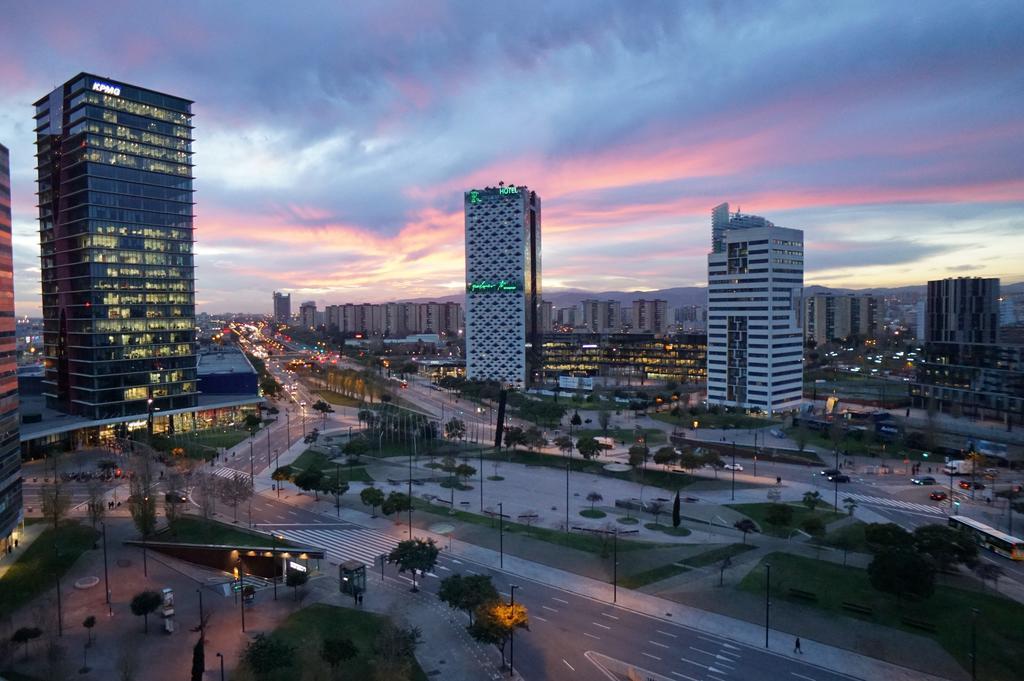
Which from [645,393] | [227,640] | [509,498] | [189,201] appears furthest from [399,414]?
[645,393]

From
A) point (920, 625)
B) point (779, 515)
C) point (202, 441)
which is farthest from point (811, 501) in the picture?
point (202, 441)

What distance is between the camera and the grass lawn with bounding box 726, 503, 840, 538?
45.0 metres

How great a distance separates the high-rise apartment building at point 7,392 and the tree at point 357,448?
2980 centimetres

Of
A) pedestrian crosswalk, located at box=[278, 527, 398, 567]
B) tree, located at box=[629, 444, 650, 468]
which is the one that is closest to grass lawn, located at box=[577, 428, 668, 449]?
tree, located at box=[629, 444, 650, 468]

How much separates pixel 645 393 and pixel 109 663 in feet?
325

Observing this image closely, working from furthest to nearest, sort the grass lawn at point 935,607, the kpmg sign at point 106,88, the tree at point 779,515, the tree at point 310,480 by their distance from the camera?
the kpmg sign at point 106,88 < the tree at point 310,480 < the tree at point 779,515 < the grass lawn at point 935,607

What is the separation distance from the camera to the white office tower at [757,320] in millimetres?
91750

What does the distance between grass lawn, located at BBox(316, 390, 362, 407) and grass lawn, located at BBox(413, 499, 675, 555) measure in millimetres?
63324

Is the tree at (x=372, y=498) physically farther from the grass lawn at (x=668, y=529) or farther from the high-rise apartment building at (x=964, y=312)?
the high-rise apartment building at (x=964, y=312)

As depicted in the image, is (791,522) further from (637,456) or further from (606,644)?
(606,644)

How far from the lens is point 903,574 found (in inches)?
1238

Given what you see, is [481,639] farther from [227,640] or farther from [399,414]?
[399,414]

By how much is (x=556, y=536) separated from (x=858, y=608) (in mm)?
18820

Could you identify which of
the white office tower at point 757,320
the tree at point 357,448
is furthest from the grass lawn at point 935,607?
the white office tower at point 757,320
